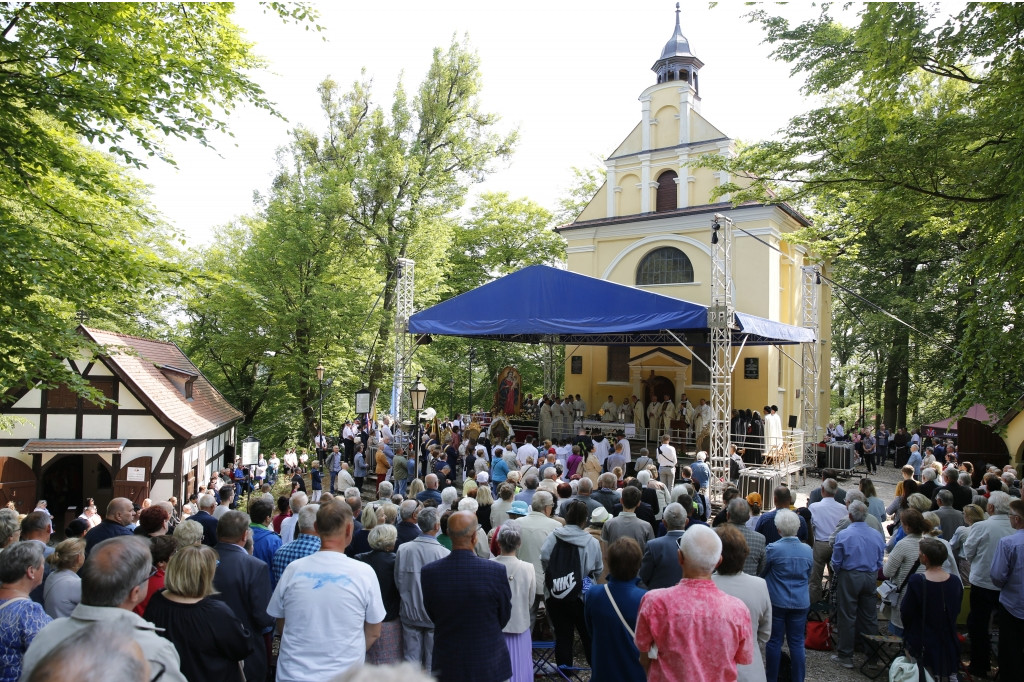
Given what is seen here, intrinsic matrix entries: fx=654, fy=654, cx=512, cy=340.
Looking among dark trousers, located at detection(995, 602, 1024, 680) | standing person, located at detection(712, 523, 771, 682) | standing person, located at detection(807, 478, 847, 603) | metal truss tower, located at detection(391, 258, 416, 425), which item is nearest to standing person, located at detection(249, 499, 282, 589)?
standing person, located at detection(712, 523, 771, 682)

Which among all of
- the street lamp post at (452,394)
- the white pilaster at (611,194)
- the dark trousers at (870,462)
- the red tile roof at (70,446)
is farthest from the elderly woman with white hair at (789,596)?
the street lamp post at (452,394)

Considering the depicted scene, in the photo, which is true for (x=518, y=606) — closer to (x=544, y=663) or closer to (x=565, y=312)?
(x=544, y=663)

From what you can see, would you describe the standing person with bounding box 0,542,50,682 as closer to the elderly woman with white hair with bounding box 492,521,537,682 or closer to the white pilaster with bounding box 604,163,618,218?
the elderly woman with white hair with bounding box 492,521,537,682

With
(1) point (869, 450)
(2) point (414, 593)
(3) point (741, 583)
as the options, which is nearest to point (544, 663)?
(2) point (414, 593)

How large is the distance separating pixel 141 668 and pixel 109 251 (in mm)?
7063

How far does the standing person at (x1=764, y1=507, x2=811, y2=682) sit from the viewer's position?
517 cm

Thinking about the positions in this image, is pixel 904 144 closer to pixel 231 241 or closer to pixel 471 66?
pixel 471 66

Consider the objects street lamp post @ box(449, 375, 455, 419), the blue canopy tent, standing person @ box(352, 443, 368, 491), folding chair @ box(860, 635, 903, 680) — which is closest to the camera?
folding chair @ box(860, 635, 903, 680)

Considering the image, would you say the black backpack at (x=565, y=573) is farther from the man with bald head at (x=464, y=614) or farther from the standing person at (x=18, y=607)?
the standing person at (x=18, y=607)

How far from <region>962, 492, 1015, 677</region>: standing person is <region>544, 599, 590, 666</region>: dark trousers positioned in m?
3.74

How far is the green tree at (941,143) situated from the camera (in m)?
6.96

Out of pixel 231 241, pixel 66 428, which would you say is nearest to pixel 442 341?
pixel 231 241

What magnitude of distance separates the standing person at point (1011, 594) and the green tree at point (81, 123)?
8973 mm

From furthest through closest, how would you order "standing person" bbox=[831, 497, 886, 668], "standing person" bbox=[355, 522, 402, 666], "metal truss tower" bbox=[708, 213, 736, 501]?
"metal truss tower" bbox=[708, 213, 736, 501] < "standing person" bbox=[831, 497, 886, 668] < "standing person" bbox=[355, 522, 402, 666]
